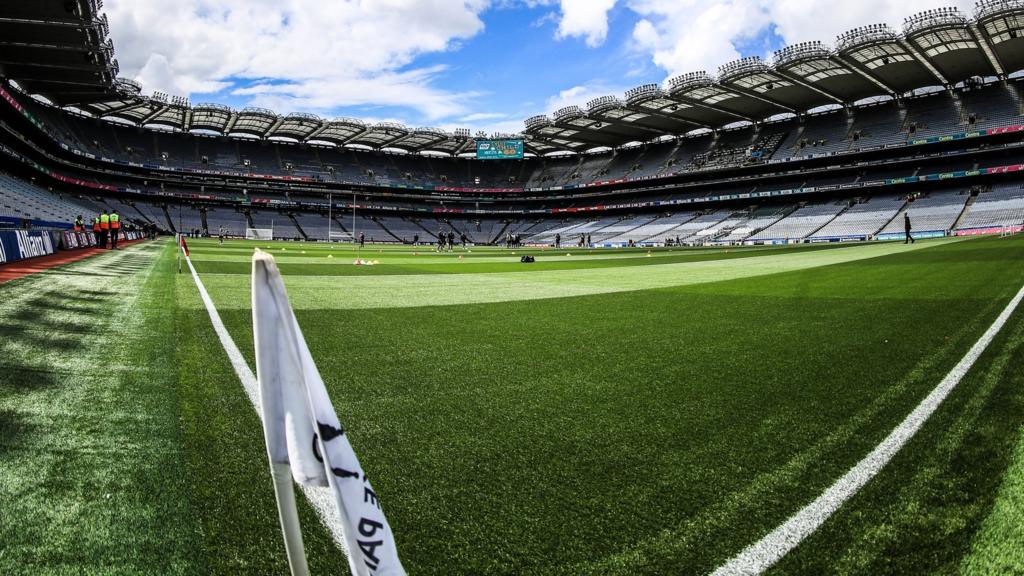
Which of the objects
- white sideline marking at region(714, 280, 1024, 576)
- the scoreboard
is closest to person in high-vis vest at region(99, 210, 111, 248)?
white sideline marking at region(714, 280, 1024, 576)

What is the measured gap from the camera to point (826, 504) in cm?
239

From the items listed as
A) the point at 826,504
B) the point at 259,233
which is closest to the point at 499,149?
the point at 259,233

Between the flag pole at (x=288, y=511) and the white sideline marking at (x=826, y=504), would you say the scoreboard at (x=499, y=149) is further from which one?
the flag pole at (x=288, y=511)

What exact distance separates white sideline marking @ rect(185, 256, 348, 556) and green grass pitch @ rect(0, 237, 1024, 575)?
0.06m

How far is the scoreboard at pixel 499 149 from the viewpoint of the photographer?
81.4 m

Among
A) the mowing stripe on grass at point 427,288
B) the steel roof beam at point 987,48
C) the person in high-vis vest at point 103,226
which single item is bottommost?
the mowing stripe on grass at point 427,288

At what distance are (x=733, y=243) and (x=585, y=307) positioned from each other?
2078 inches

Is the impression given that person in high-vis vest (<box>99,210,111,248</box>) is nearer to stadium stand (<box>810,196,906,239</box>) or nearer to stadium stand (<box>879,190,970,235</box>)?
stadium stand (<box>810,196,906,239</box>)

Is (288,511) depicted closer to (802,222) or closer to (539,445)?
(539,445)

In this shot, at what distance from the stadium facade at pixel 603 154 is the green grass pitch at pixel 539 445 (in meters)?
31.5

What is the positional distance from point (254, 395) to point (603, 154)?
89106mm

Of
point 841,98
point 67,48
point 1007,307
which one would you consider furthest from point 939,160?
point 67,48

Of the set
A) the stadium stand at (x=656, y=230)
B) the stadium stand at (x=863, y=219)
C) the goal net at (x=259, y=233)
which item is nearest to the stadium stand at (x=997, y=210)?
A: the stadium stand at (x=863, y=219)

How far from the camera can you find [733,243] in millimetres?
56625
